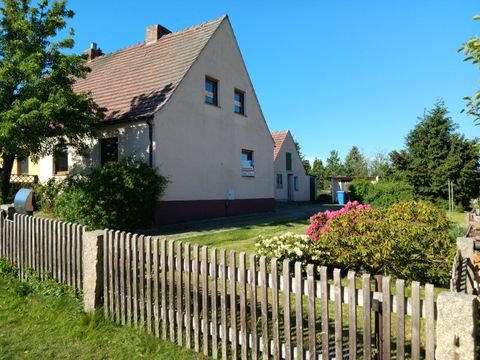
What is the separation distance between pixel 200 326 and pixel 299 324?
48.6 inches

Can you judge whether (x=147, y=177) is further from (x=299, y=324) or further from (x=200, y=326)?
(x=299, y=324)

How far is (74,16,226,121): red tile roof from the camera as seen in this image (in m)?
14.7

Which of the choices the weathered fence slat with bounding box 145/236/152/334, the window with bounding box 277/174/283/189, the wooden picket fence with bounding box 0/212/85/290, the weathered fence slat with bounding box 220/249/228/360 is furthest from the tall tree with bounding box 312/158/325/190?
the weathered fence slat with bounding box 220/249/228/360

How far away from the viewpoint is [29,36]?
461 inches

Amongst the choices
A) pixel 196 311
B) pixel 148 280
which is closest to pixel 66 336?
pixel 148 280

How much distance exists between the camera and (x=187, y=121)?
49.9 feet

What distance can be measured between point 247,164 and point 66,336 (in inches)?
608

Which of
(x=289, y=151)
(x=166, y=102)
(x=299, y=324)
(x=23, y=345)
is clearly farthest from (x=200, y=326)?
(x=289, y=151)

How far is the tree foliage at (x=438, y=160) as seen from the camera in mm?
22344

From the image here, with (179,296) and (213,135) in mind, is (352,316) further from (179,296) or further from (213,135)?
(213,135)

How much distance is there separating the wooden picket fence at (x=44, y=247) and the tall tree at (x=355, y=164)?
68.1 metres

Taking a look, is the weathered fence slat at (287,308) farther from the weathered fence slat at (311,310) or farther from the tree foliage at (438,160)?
the tree foliage at (438,160)

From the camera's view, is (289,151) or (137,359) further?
(289,151)

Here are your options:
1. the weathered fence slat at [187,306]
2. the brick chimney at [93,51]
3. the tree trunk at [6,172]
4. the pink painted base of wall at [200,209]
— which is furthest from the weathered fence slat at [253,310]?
the brick chimney at [93,51]
